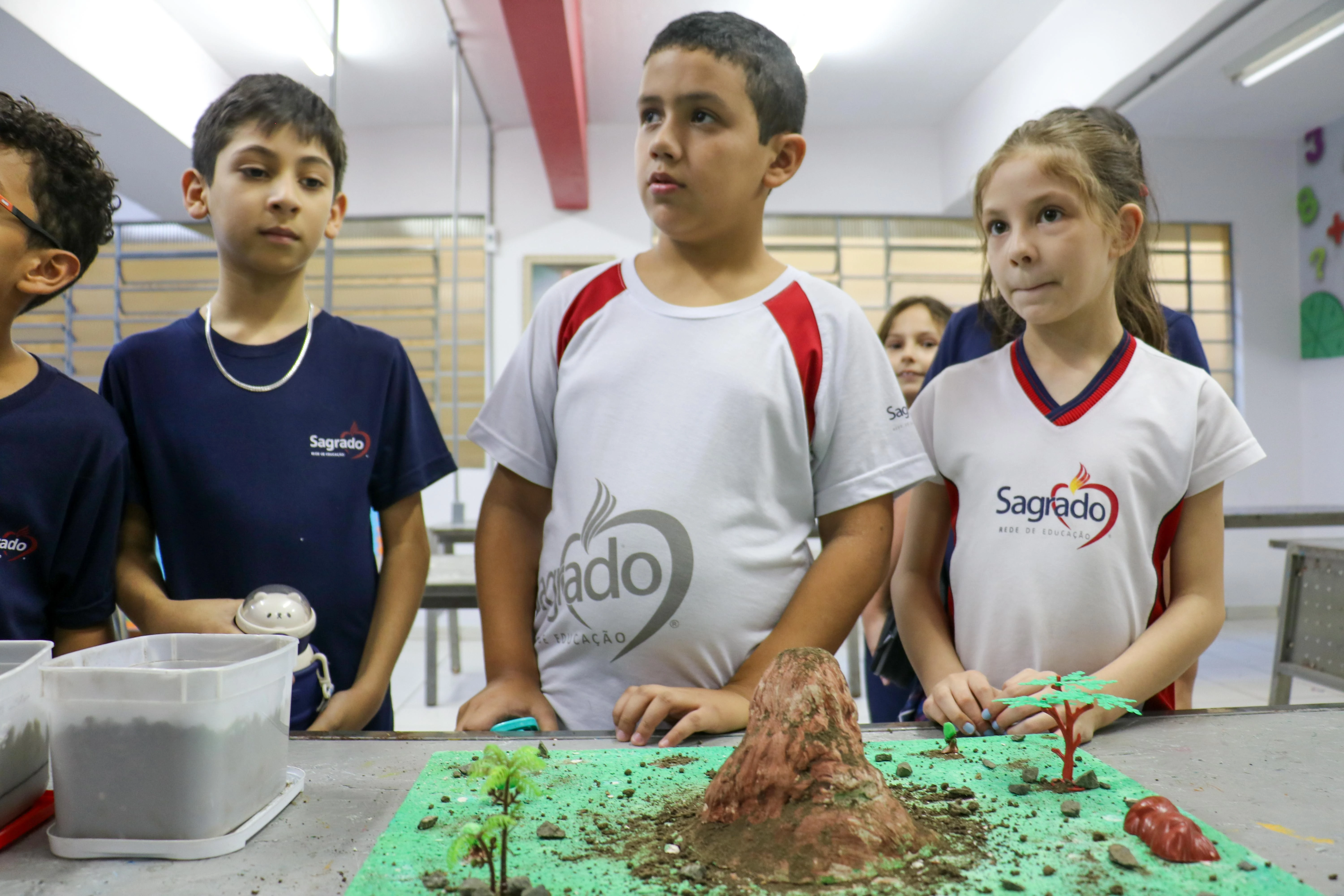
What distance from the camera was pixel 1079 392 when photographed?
106cm

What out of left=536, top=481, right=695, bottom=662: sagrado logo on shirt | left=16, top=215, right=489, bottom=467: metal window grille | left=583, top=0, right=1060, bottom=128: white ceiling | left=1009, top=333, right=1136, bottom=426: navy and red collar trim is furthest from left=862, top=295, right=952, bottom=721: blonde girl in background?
left=16, top=215, right=489, bottom=467: metal window grille

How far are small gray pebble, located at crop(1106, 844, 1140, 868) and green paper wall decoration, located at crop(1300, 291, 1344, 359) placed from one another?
5981mm

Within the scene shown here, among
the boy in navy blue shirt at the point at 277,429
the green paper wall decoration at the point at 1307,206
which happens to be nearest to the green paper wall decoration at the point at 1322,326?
the green paper wall decoration at the point at 1307,206

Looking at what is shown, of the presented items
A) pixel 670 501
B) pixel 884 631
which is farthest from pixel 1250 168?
pixel 670 501

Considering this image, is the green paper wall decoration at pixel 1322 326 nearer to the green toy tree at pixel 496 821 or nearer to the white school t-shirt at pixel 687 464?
the white school t-shirt at pixel 687 464

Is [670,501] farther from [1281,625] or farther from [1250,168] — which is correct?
[1250,168]

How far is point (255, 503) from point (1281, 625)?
3.52m

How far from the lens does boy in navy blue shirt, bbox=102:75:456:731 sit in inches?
43.1

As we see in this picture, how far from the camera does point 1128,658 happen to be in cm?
95

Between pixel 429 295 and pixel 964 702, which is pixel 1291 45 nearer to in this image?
pixel 964 702

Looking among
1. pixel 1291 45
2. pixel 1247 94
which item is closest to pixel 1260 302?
pixel 1247 94

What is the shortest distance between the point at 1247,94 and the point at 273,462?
5453 mm

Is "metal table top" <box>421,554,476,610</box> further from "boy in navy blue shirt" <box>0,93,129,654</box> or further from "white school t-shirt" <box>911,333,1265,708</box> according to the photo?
"white school t-shirt" <box>911,333,1265,708</box>

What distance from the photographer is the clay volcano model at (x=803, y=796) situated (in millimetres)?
571
